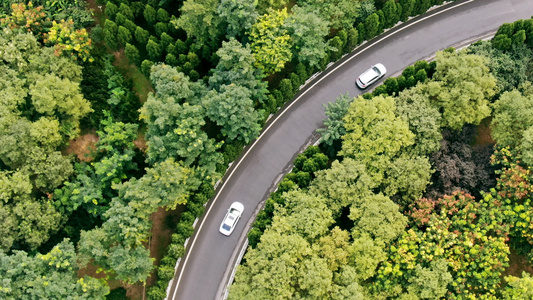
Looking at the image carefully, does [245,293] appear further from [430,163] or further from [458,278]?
[430,163]

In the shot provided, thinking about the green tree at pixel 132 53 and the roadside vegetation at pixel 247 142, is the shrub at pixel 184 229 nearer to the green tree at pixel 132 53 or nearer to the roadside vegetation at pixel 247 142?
the roadside vegetation at pixel 247 142

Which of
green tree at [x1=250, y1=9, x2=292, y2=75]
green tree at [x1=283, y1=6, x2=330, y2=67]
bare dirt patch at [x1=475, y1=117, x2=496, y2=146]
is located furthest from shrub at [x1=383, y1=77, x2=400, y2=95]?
green tree at [x1=250, y1=9, x2=292, y2=75]

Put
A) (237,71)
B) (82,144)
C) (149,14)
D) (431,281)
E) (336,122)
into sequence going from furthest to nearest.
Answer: (82,144), (149,14), (336,122), (237,71), (431,281)

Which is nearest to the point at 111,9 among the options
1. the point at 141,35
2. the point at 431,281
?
the point at 141,35

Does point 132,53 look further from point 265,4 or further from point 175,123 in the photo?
point 265,4

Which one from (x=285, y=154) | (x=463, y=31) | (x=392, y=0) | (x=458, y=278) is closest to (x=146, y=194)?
(x=285, y=154)

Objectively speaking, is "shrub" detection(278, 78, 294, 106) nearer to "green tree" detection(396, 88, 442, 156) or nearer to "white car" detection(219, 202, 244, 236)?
"green tree" detection(396, 88, 442, 156)

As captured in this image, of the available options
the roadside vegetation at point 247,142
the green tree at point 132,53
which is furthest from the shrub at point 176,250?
the green tree at point 132,53
